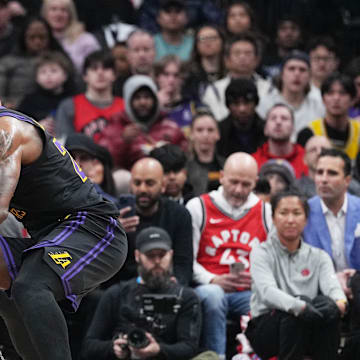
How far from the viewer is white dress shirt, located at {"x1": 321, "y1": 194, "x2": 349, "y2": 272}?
318 inches

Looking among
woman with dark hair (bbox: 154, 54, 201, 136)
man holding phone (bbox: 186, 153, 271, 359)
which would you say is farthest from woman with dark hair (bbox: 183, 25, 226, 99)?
man holding phone (bbox: 186, 153, 271, 359)

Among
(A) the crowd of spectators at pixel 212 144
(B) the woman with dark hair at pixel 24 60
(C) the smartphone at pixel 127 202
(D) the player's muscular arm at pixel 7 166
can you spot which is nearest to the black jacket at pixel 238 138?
(A) the crowd of spectators at pixel 212 144

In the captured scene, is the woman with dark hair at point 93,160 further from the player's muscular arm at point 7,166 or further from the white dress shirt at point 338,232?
the player's muscular arm at point 7,166

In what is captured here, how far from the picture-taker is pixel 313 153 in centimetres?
930

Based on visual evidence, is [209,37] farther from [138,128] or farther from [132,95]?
[138,128]

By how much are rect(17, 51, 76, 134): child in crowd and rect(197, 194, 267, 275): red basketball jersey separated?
311cm

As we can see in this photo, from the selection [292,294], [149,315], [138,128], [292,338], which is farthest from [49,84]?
[292,338]

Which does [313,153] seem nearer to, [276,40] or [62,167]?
[276,40]

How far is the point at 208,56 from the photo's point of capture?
11250 mm

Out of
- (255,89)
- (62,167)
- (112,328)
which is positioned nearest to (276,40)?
(255,89)

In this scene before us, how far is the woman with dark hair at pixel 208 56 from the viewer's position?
11.0 metres

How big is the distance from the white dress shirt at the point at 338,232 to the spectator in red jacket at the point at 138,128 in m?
2.20

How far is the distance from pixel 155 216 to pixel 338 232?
1696 millimetres

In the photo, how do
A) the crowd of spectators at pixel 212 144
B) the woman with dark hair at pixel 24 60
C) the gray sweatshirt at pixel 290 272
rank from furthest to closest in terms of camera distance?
the woman with dark hair at pixel 24 60
the crowd of spectators at pixel 212 144
the gray sweatshirt at pixel 290 272
